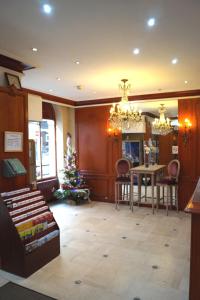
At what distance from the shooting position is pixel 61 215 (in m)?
5.73

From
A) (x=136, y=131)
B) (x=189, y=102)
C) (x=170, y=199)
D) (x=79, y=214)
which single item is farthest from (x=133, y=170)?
(x=136, y=131)

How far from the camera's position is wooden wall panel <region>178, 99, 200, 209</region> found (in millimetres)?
5832

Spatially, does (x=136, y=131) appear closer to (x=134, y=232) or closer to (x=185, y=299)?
(x=134, y=232)

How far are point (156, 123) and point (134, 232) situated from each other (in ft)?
12.7

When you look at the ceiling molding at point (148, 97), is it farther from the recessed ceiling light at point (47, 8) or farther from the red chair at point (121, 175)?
the recessed ceiling light at point (47, 8)

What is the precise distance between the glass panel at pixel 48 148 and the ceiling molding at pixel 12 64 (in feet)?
10.5

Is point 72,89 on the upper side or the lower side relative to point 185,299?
upper

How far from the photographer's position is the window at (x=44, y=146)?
266 inches

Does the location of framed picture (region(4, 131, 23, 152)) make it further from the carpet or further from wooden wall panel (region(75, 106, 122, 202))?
wooden wall panel (region(75, 106, 122, 202))

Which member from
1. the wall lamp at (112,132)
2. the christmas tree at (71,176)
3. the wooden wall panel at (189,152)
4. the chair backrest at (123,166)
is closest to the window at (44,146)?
the christmas tree at (71,176)

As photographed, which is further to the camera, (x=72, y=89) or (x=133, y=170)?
(x=133, y=170)

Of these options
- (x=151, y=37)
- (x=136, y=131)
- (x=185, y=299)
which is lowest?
(x=185, y=299)

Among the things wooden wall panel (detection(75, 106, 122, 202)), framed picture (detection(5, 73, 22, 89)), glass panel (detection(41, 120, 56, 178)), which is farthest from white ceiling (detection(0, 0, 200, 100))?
glass panel (detection(41, 120, 56, 178))

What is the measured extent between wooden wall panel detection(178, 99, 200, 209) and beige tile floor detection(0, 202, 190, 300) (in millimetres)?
793
